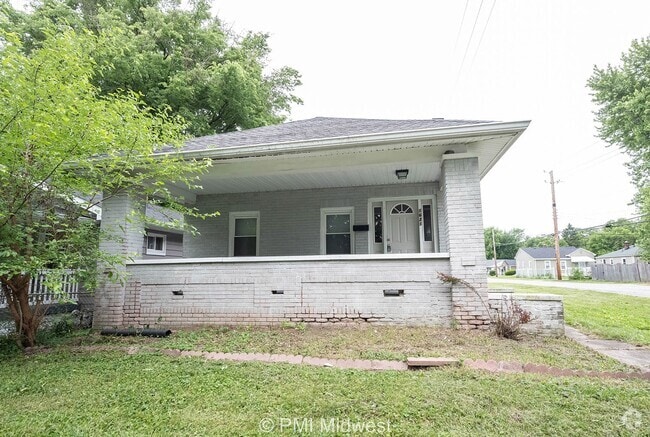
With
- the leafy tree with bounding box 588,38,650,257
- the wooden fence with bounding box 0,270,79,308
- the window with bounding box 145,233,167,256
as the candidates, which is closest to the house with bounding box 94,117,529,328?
the wooden fence with bounding box 0,270,79,308

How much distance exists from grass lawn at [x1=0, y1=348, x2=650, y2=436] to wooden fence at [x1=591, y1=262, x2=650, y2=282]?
89.0ft

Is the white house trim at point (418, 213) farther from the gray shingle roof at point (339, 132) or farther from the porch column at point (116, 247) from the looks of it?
the porch column at point (116, 247)

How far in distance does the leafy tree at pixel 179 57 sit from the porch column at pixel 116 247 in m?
9.05

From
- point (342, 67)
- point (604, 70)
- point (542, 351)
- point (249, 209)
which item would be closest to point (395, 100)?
point (342, 67)

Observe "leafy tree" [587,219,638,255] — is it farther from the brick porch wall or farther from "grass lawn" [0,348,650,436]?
"grass lawn" [0,348,650,436]

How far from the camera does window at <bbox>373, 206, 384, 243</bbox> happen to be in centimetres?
830

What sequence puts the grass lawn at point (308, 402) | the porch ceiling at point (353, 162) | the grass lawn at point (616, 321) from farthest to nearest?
1. the porch ceiling at point (353, 162)
2. the grass lawn at point (616, 321)
3. the grass lawn at point (308, 402)

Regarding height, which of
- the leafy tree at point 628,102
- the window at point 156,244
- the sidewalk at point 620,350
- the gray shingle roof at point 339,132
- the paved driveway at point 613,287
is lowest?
the paved driveway at point 613,287

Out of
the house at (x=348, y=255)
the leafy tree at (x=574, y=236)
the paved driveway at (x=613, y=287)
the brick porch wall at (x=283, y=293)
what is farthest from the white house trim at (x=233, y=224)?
the leafy tree at (x=574, y=236)

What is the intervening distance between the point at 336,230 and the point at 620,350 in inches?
222

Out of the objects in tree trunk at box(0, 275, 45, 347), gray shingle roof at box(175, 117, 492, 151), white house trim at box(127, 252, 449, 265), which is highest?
gray shingle roof at box(175, 117, 492, 151)

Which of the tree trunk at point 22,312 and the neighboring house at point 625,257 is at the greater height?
the neighboring house at point 625,257

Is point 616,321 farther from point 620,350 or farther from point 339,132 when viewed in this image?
point 339,132

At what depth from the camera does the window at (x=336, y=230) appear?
8.46m
